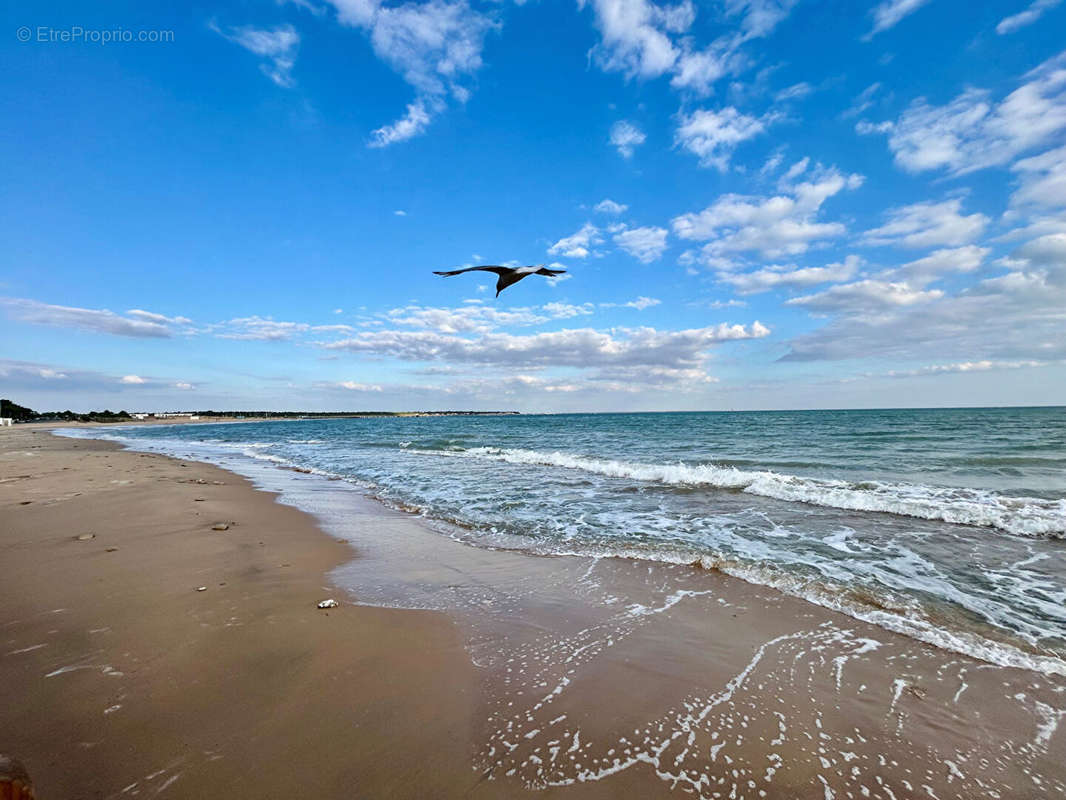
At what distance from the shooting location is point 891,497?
9797 mm

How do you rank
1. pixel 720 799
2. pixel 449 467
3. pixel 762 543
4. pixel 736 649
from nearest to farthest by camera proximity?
pixel 720 799
pixel 736 649
pixel 762 543
pixel 449 467

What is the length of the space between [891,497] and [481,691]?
34.5 feet

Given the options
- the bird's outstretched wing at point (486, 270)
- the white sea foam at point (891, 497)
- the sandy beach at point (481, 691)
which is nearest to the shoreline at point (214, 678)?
the sandy beach at point (481, 691)

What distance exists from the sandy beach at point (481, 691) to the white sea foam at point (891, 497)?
595 cm

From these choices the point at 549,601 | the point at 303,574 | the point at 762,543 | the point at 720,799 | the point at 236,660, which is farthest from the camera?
the point at 762,543

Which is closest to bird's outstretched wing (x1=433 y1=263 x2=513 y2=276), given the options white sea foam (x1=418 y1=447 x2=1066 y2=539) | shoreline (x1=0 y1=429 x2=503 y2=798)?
shoreline (x1=0 y1=429 x2=503 y2=798)

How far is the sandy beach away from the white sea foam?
19.5 ft

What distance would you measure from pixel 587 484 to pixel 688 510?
387 cm

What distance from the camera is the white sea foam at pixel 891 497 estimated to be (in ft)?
25.8

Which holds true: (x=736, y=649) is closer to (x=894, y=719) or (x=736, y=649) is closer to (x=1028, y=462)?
(x=894, y=719)

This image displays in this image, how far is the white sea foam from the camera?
25.8ft

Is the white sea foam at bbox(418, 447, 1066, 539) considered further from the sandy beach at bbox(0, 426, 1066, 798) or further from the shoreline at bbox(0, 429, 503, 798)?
the shoreline at bbox(0, 429, 503, 798)

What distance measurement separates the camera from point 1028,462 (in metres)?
14.9

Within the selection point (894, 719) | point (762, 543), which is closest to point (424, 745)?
point (894, 719)
